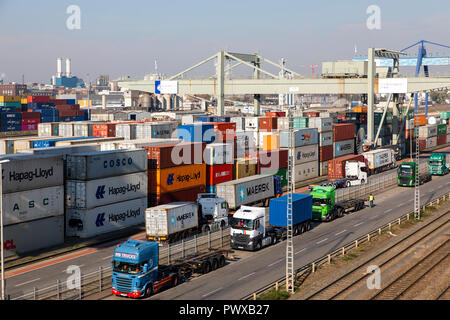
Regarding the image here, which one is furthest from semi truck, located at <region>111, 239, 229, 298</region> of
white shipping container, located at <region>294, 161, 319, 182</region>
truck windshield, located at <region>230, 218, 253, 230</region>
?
white shipping container, located at <region>294, 161, 319, 182</region>

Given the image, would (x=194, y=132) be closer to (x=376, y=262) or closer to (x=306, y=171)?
(x=306, y=171)

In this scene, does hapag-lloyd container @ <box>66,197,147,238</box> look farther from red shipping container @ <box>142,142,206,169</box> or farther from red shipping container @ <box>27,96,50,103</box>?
red shipping container @ <box>27,96,50,103</box>

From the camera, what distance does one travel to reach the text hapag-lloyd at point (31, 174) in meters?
34.8

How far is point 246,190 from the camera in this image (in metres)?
47.4

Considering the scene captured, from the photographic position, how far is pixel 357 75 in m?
78.6

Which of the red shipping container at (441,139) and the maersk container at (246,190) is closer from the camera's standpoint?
the maersk container at (246,190)

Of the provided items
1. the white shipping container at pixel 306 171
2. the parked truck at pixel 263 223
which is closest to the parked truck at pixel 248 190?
the parked truck at pixel 263 223

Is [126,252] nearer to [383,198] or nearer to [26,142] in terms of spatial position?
[26,142]

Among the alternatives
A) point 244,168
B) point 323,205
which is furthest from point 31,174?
point 323,205

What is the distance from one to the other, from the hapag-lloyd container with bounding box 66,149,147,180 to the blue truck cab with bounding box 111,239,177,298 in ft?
41.3

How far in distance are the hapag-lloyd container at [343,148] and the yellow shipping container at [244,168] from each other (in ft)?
76.9

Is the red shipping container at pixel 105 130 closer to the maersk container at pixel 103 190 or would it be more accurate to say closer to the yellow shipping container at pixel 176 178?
the yellow shipping container at pixel 176 178

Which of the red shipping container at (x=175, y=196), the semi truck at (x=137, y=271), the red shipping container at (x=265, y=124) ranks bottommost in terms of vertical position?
the semi truck at (x=137, y=271)

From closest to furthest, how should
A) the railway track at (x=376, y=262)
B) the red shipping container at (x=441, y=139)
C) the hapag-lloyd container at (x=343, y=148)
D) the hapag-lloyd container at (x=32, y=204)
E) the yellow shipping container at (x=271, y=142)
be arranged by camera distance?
the railway track at (x=376, y=262) → the hapag-lloyd container at (x=32, y=204) → the yellow shipping container at (x=271, y=142) → the hapag-lloyd container at (x=343, y=148) → the red shipping container at (x=441, y=139)
